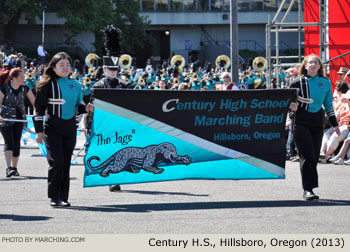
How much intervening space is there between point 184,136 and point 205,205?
986 millimetres

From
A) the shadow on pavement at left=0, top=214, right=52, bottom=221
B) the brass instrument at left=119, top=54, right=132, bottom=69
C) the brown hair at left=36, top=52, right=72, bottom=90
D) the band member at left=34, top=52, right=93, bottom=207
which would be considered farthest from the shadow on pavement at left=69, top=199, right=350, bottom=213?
the brass instrument at left=119, top=54, right=132, bottom=69

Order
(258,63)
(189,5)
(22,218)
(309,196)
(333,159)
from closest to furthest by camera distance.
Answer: (22,218) → (309,196) → (333,159) → (258,63) → (189,5)

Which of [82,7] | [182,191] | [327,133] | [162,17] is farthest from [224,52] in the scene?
[182,191]

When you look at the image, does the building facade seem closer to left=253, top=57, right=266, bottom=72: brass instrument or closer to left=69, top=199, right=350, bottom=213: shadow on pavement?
left=253, top=57, right=266, bottom=72: brass instrument

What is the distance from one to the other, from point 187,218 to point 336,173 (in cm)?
499

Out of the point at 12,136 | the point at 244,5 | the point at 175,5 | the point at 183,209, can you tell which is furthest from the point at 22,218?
the point at 244,5

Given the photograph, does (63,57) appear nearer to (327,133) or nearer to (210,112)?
(210,112)

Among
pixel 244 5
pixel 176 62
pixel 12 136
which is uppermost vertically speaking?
pixel 244 5

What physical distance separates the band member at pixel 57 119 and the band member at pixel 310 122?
268 centimetres

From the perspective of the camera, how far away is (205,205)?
9.09 meters

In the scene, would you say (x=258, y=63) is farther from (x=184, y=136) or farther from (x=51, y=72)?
(x=51, y=72)

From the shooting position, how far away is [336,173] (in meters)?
12.5

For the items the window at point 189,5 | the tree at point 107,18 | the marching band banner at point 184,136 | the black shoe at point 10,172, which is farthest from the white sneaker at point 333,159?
the window at point 189,5

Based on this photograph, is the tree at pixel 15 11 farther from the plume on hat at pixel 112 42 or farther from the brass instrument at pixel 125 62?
the plume on hat at pixel 112 42
